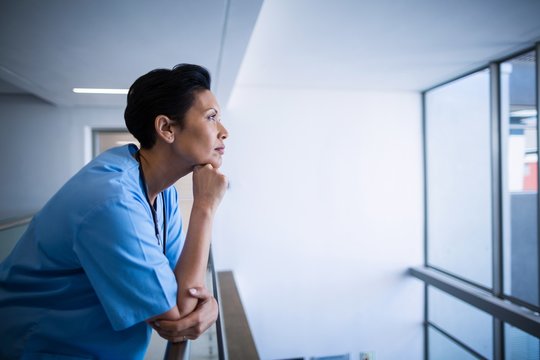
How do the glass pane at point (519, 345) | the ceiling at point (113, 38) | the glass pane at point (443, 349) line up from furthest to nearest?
the glass pane at point (443, 349) < the glass pane at point (519, 345) < the ceiling at point (113, 38)

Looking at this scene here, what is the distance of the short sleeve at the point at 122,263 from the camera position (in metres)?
0.67

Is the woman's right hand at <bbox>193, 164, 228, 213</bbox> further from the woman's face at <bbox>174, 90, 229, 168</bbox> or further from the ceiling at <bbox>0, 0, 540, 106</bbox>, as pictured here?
the ceiling at <bbox>0, 0, 540, 106</bbox>

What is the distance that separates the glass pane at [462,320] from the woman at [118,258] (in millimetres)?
3450

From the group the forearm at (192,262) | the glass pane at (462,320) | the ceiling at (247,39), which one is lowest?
the glass pane at (462,320)

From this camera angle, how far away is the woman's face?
0.95m

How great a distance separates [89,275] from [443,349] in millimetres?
4131

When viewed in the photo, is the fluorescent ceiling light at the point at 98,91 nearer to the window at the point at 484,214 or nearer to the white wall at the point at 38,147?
Result: the white wall at the point at 38,147

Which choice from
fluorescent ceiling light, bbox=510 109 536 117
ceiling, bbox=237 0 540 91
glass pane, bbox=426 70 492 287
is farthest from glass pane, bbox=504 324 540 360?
ceiling, bbox=237 0 540 91

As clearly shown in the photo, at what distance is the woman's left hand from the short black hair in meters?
0.42

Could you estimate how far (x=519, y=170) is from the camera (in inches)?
118

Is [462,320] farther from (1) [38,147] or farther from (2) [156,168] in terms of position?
(1) [38,147]

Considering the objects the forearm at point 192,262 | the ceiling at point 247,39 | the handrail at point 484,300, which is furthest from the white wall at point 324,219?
the forearm at point 192,262

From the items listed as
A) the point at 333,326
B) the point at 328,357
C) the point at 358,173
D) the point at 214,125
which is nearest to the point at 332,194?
the point at 358,173

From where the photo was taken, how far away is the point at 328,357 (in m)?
3.76
